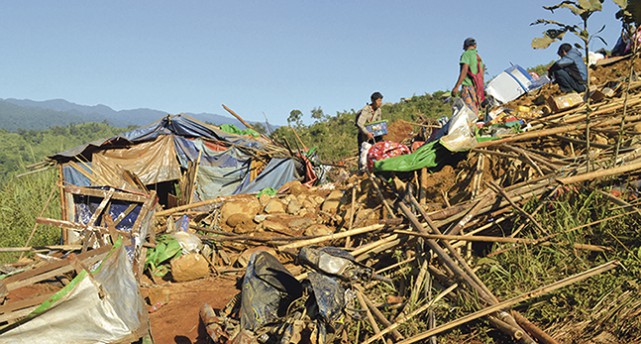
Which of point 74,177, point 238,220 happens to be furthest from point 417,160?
point 74,177

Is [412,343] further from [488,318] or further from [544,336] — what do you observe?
[544,336]

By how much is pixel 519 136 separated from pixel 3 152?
41069mm

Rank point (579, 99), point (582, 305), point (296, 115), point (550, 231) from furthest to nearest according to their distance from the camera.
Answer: point (296, 115) → point (579, 99) → point (550, 231) → point (582, 305)

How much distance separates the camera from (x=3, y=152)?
3612 cm

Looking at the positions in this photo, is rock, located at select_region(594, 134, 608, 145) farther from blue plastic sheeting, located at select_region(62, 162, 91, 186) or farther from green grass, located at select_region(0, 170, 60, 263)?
green grass, located at select_region(0, 170, 60, 263)

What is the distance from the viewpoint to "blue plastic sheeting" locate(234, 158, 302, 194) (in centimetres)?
1280

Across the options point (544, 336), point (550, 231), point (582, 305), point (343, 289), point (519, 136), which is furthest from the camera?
point (519, 136)

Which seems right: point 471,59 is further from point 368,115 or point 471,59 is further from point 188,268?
point 188,268

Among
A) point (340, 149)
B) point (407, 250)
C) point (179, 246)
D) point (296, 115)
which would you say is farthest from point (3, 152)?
point (407, 250)

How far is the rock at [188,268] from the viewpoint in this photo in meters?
7.53

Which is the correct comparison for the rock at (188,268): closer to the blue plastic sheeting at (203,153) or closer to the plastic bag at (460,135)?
the plastic bag at (460,135)

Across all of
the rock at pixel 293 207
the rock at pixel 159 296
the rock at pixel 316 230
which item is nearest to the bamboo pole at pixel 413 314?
the rock at pixel 316 230

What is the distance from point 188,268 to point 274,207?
8.12 ft

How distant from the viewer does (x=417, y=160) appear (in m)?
5.27
